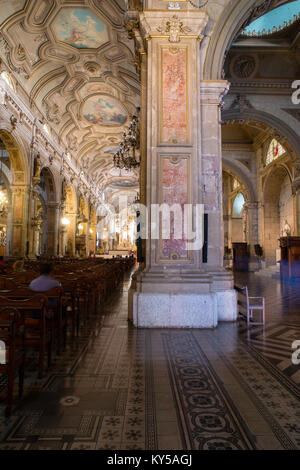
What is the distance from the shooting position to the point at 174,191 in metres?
5.48

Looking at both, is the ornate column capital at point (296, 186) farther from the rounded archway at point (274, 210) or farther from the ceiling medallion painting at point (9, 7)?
the ceiling medallion painting at point (9, 7)

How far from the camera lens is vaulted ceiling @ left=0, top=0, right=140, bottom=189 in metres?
11.5

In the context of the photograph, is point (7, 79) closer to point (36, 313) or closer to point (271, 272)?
point (36, 313)

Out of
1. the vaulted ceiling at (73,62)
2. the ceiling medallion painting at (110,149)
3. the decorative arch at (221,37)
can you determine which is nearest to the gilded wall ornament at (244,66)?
the vaulted ceiling at (73,62)

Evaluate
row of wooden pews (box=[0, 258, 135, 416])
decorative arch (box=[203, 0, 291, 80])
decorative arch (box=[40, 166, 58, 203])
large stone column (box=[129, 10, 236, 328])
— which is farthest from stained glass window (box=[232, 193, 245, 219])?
row of wooden pews (box=[0, 258, 135, 416])

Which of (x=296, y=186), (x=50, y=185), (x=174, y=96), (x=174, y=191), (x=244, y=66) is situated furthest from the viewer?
(x=50, y=185)

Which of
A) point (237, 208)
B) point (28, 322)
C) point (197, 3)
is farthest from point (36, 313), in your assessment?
point (237, 208)

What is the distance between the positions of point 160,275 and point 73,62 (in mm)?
13735

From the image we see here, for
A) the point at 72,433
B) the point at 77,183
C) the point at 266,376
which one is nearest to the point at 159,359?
the point at 266,376

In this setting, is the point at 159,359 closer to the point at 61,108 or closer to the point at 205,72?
the point at 205,72

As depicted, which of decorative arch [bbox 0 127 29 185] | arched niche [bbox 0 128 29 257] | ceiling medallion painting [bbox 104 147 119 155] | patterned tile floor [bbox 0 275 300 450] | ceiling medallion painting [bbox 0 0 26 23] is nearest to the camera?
patterned tile floor [bbox 0 275 300 450]

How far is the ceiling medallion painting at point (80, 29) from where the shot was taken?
38.7ft

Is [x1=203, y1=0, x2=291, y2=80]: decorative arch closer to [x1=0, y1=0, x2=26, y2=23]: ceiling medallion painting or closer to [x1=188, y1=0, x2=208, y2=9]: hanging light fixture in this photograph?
[x1=188, y1=0, x2=208, y2=9]: hanging light fixture

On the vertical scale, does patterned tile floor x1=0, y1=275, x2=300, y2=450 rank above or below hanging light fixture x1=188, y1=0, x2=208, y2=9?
below
